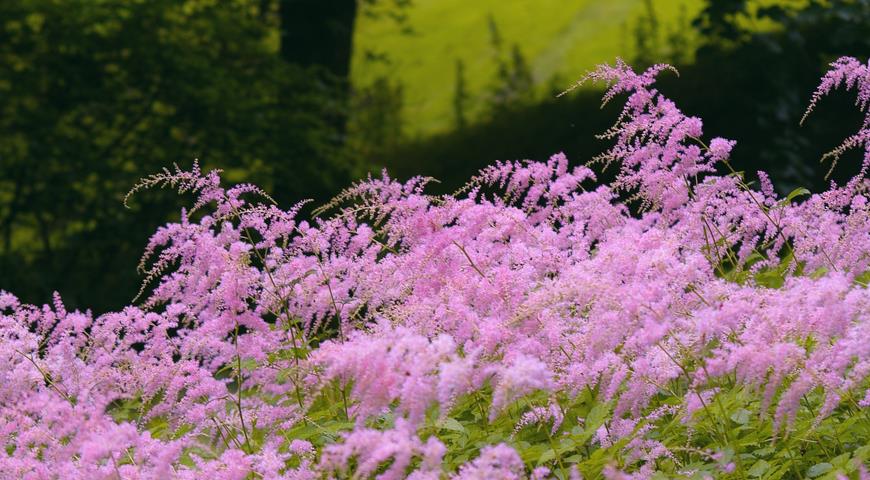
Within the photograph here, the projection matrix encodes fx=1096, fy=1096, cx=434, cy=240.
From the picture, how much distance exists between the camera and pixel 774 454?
13.3ft

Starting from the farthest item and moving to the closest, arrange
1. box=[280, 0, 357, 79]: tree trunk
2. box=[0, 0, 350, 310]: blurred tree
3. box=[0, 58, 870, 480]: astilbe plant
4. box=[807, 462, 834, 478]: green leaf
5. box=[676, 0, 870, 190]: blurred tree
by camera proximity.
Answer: box=[280, 0, 357, 79]: tree trunk < box=[0, 0, 350, 310]: blurred tree < box=[676, 0, 870, 190]: blurred tree < box=[807, 462, 834, 478]: green leaf < box=[0, 58, 870, 480]: astilbe plant

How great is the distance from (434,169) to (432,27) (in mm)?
13037

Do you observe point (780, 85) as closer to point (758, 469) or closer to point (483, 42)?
point (758, 469)

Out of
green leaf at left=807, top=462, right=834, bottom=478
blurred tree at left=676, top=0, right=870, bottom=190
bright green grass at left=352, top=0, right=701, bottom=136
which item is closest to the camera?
green leaf at left=807, top=462, right=834, bottom=478

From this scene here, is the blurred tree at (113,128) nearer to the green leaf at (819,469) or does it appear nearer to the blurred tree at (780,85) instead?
the blurred tree at (780,85)

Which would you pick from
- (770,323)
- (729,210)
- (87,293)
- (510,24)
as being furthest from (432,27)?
(770,323)

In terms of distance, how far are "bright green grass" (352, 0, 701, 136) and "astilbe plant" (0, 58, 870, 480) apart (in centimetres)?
1908

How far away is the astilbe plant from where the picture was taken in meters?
3.17

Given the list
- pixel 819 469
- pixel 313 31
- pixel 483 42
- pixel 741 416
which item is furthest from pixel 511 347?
pixel 483 42

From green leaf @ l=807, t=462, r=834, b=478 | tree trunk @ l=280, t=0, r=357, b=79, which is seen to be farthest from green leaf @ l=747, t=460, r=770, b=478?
tree trunk @ l=280, t=0, r=357, b=79

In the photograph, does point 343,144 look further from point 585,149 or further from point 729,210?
point 729,210

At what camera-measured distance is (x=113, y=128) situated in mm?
12266

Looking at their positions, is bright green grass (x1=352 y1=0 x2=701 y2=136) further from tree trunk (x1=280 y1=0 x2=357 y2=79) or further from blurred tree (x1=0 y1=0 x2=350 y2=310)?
blurred tree (x1=0 y1=0 x2=350 y2=310)

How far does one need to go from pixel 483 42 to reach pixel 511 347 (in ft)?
77.7
